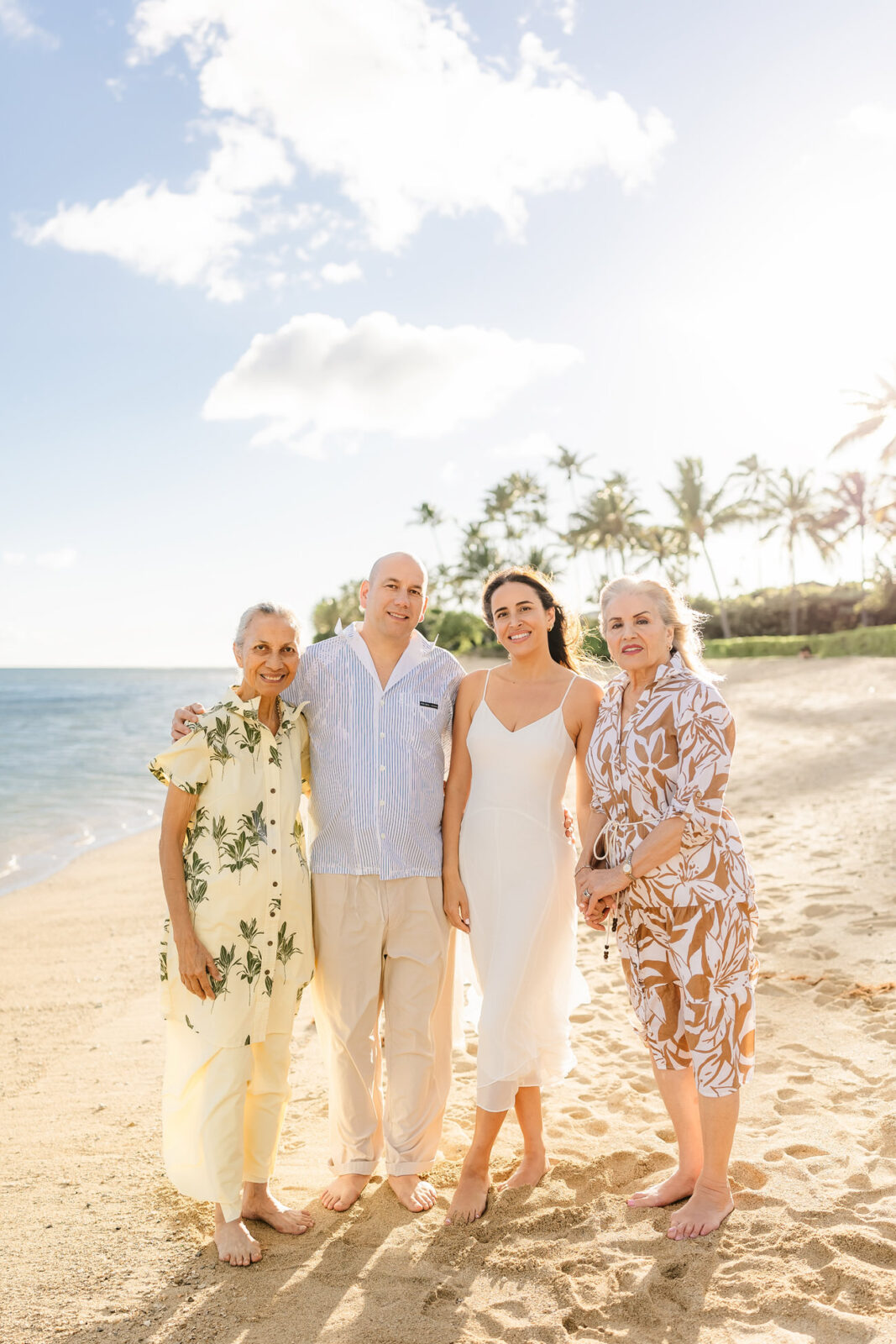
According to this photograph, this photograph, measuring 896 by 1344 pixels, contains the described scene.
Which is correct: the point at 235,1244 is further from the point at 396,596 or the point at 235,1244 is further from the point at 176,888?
the point at 396,596

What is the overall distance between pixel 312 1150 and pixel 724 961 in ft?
7.03

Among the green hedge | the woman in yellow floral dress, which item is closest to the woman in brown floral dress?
the woman in yellow floral dress

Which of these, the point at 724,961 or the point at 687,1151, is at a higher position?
the point at 724,961

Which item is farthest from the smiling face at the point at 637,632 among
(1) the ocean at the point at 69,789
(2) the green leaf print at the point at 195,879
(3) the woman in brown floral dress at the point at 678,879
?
(1) the ocean at the point at 69,789

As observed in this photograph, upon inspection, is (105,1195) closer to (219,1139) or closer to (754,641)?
(219,1139)

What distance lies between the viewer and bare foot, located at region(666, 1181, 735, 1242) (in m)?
3.10

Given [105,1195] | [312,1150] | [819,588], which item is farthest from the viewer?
[819,588]

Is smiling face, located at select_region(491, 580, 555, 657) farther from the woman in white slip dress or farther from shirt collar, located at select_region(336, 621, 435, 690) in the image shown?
shirt collar, located at select_region(336, 621, 435, 690)

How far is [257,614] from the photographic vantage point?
3338 mm

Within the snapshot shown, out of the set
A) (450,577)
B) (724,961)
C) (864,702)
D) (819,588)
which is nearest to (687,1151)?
(724,961)

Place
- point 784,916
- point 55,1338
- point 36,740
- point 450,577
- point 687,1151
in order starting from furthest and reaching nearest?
point 450,577
point 36,740
point 784,916
point 687,1151
point 55,1338

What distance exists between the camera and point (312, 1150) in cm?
407

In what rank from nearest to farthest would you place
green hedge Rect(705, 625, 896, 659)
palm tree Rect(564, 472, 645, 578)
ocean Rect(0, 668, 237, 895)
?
ocean Rect(0, 668, 237, 895) → green hedge Rect(705, 625, 896, 659) → palm tree Rect(564, 472, 645, 578)

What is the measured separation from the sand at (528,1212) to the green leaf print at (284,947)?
99cm
